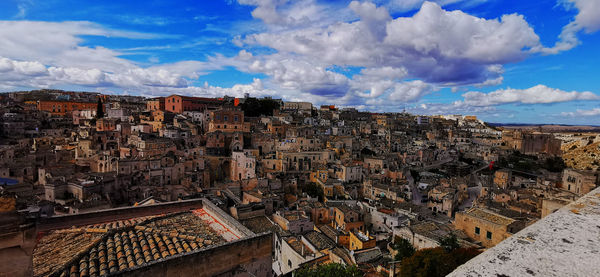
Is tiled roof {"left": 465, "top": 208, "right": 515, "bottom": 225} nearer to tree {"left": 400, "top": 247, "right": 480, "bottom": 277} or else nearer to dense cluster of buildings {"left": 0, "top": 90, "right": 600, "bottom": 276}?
dense cluster of buildings {"left": 0, "top": 90, "right": 600, "bottom": 276}

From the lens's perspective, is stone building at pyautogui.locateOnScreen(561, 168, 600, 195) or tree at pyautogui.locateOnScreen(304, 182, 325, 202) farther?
tree at pyautogui.locateOnScreen(304, 182, 325, 202)

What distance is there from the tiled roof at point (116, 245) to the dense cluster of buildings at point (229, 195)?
4cm

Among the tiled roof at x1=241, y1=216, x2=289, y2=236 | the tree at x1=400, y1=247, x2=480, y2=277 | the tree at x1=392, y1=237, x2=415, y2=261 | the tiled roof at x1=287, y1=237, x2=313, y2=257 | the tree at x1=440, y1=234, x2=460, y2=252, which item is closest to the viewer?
the tree at x1=400, y1=247, x2=480, y2=277

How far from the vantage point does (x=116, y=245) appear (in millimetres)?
6254

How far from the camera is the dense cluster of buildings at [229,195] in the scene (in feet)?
20.1

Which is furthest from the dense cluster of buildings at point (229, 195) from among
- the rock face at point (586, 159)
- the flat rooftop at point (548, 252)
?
the flat rooftop at point (548, 252)

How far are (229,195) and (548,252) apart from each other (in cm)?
2316

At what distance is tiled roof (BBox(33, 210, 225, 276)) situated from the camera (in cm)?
534

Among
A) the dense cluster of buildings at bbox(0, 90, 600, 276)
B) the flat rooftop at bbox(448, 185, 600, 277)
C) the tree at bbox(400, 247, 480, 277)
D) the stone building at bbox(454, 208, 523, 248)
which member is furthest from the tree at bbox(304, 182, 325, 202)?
the flat rooftop at bbox(448, 185, 600, 277)

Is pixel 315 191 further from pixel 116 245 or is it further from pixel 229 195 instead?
pixel 116 245

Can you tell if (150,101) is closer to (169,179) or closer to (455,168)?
(169,179)

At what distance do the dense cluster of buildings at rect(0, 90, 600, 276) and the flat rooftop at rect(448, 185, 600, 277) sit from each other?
16.0 ft

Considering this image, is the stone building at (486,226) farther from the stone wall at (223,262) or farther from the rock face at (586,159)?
the rock face at (586,159)

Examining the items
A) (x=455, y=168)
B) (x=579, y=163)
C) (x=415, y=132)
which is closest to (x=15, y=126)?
(x=455, y=168)
